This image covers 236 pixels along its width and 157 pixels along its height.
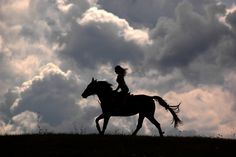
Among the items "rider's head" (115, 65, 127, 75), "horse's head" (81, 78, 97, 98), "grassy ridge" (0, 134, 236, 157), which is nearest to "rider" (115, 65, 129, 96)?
"rider's head" (115, 65, 127, 75)

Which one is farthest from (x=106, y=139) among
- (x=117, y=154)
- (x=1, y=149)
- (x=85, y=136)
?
(x=1, y=149)

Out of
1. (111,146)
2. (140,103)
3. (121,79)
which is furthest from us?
(140,103)

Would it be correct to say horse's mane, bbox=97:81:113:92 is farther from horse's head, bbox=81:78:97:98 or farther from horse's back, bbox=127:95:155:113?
horse's back, bbox=127:95:155:113

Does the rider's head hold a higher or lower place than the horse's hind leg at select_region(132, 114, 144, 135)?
higher

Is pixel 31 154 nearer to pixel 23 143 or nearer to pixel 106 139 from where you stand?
pixel 23 143

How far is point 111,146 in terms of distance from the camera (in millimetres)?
21922

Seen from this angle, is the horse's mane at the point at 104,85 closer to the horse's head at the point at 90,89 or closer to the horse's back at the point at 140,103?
the horse's head at the point at 90,89

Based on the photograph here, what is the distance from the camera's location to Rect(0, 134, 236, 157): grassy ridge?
68.3 ft

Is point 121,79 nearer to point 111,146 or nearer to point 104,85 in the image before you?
point 104,85

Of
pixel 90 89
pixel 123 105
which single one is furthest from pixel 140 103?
pixel 90 89

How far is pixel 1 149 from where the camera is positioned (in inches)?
873

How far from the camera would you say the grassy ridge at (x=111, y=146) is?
20812mm

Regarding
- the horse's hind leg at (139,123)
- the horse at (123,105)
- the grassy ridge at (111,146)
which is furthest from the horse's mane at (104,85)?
the grassy ridge at (111,146)

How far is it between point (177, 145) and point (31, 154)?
630 centimetres
